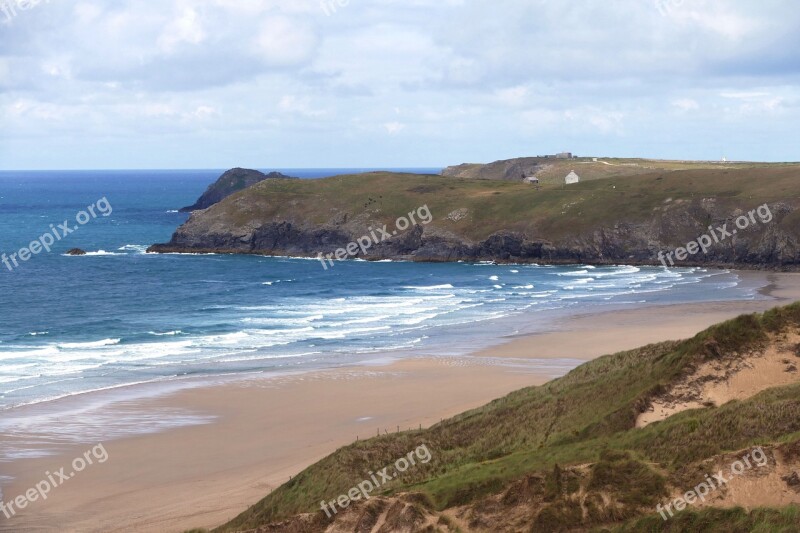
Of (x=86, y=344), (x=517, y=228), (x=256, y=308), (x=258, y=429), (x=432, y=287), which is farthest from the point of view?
(x=517, y=228)

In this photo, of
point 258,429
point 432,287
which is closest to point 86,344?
point 258,429

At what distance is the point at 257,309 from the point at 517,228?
50.4m

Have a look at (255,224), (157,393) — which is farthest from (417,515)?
(255,224)

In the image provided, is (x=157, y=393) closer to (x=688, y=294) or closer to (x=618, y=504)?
(x=618, y=504)

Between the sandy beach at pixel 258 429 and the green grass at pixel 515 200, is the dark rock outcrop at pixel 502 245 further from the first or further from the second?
the sandy beach at pixel 258 429

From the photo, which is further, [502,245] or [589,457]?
[502,245]

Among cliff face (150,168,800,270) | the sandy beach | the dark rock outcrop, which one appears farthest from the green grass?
the sandy beach

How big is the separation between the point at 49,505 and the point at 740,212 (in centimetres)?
9452

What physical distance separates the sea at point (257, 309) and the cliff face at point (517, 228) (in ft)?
14.5

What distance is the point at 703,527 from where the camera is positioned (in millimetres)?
19094

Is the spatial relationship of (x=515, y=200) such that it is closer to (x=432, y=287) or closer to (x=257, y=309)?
(x=432, y=287)

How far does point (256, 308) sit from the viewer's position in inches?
3012

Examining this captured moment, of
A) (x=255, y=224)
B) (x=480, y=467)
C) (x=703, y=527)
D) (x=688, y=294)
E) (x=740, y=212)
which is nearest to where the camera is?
(x=703, y=527)

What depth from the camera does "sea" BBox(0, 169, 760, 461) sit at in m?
52.4
